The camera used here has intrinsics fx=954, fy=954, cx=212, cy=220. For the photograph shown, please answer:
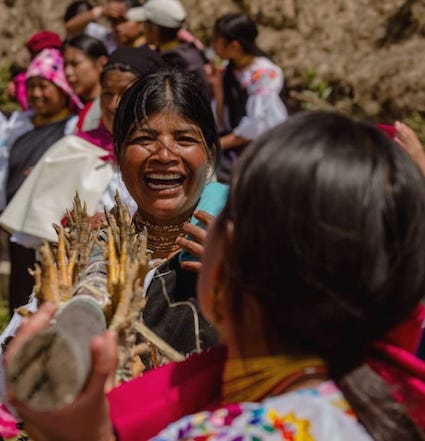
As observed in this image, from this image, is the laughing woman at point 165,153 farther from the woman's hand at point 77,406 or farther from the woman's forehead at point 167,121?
the woman's hand at point 77,406

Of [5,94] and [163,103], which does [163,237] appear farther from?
[5,94]

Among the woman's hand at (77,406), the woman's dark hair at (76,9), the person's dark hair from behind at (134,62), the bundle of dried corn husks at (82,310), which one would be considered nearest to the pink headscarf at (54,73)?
the person's dark hair from behind at (134,62)

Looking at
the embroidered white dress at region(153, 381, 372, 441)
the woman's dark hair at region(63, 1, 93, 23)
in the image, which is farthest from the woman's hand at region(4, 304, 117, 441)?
the woman's dark hair at region(63, 1, 93, 23)

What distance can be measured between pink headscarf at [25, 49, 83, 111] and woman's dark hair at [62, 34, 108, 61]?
0.18 m

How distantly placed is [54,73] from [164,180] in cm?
341

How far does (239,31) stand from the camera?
6160mm

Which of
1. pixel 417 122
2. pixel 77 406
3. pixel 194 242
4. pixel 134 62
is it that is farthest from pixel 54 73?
pixel 77 406

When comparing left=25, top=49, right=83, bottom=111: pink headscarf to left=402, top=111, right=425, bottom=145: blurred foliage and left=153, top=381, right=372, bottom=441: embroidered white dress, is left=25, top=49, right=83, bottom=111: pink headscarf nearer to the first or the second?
left=402, top=111, right=425, bottom=145: blurred foliage

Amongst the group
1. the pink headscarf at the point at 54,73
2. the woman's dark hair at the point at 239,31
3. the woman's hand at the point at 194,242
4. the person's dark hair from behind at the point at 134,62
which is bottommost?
the pink headscarf at the point at 54,73

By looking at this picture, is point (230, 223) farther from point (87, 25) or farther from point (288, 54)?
point (288, 54)

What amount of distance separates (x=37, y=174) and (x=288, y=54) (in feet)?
12.3

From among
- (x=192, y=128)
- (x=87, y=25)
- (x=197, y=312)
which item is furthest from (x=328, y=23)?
(x=197, y=312)

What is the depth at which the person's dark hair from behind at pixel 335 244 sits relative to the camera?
134cm

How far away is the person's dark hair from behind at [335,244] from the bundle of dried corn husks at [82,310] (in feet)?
0.84
